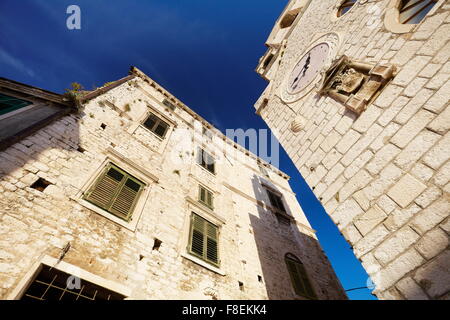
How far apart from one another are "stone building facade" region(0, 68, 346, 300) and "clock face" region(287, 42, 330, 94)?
4.85m

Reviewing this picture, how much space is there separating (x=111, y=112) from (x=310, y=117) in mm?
6575

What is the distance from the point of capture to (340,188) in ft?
9.95

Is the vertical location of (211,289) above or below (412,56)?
below

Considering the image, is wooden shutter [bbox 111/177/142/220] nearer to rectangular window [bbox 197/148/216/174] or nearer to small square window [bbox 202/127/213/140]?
rectangular window [bbox 197/148/216/174]

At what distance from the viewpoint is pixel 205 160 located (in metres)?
9.94

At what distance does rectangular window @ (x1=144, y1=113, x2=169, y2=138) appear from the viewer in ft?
27.3

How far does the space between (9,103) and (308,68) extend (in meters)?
7.89

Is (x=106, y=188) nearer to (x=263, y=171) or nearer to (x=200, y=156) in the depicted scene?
(x=200, y=156)

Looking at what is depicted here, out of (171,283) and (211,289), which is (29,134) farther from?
(211,289)

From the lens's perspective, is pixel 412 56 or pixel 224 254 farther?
pixel 224 254

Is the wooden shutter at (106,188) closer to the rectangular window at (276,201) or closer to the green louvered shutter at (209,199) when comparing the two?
the green louvered shutter at (209,199)

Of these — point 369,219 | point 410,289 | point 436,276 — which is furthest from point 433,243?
point 369,219

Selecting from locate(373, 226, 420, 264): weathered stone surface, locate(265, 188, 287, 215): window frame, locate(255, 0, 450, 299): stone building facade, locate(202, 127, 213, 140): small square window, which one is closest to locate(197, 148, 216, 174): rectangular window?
locate(202, 127, 213, 140): small square window
